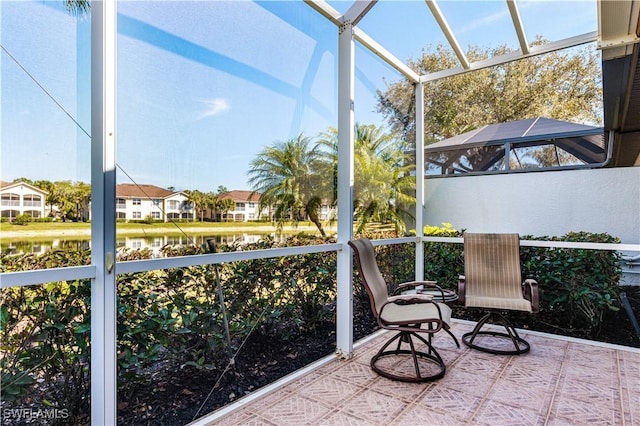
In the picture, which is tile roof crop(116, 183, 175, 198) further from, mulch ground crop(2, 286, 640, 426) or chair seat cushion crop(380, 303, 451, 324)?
chair seat cushion crop(380, 303, 451, 324)

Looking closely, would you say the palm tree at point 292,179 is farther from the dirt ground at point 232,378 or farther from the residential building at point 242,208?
the dirt ground at point 232,378

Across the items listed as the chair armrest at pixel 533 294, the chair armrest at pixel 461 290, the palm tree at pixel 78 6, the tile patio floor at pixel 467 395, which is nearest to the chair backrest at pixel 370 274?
the tile patio floor at pixel 467 395

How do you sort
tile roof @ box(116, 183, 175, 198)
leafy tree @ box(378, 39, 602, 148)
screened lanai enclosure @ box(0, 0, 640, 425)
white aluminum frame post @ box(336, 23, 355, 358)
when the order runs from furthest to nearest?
1. leafy tree @ box(378, 39, 602, 148)
2. white aluminum frame post @ box(336, 23, 355, 358)
3. tile roof @ box(116, 183, 175, 198)
4. screened lanai enclosure @ box(0, 0, 640, 425)

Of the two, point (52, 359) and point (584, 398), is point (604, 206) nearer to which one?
point (584, 398)

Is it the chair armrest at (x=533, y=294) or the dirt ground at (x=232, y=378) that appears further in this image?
the chair armrest at (x=533, y=294)

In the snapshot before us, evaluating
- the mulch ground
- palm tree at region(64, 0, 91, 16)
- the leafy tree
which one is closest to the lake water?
the mulch ground

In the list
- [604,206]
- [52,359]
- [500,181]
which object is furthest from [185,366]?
[604,206]

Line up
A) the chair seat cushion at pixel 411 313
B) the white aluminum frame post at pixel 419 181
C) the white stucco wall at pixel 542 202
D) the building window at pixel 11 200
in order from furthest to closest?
the white aluminum frame post at pixel 419 181, the white stucco wall at pixel 542 202, the chair seat cushion at pixel 411 313, the building window at pixel 11 200
